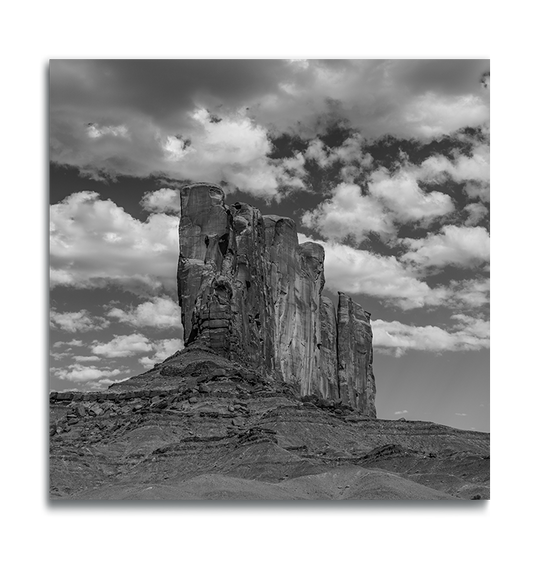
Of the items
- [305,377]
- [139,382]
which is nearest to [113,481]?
[139,382]

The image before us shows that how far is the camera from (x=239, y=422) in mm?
63000

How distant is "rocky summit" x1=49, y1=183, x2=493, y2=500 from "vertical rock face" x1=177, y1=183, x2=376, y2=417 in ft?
0.76

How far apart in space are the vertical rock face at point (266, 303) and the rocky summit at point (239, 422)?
0.76 ft

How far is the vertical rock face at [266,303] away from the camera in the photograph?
3401 inches

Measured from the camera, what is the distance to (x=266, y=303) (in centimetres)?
11312

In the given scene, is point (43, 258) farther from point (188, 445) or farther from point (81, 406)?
point (81, 406)

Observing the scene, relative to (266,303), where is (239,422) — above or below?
below

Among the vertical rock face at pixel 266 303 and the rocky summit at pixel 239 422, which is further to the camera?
the vertical rock face at pixel 266 303

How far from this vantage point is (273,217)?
419 ft

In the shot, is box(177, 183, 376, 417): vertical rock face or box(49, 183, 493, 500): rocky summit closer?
box(49, 183, 493, 500): rocky summit

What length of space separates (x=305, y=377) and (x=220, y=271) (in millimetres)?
41003

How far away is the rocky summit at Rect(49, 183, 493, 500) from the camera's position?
135ft

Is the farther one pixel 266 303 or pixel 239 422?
pixel 266 303

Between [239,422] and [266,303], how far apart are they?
50.9 m
